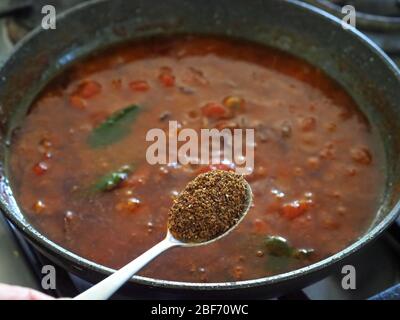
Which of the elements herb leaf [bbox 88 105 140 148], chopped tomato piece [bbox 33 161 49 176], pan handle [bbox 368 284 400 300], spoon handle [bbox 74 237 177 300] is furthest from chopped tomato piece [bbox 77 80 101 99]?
pan handle [bbox 368 284 400 300]

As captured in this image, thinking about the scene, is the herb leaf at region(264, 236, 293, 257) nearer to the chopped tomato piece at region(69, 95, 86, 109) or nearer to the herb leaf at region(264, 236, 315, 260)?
the herb leaf at region(264, 236, 315, 260)

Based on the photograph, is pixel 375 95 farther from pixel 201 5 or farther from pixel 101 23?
pixel 101 23

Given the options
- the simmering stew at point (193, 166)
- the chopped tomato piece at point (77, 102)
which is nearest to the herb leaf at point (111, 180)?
the simmering stew at point (193, 166)

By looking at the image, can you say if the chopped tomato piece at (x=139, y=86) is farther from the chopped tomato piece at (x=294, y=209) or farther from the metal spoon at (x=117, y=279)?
the metal spoon at (x=117, y=279)

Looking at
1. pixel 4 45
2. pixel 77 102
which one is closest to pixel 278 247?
pixel 77 102

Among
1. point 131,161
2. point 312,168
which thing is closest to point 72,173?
point 131,161
